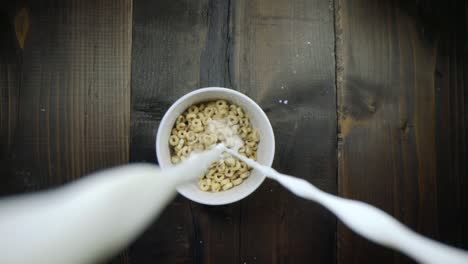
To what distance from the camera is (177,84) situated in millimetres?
564

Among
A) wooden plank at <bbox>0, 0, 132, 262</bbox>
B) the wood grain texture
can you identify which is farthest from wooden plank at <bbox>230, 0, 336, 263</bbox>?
wooden plank at <bbox>0, 0, 132, 262</bbox>

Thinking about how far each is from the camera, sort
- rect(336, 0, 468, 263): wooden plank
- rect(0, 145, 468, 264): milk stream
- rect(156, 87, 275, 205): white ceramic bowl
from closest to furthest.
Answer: rect(0, 145, 468, 264): milk stream, rect(156, 87, 275, 205): white ceramic bowl, rect(336, 0, 468, 263): wooden plank

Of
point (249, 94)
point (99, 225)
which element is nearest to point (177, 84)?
point (249, 94)

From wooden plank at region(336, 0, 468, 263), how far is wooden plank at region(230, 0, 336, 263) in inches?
0.9

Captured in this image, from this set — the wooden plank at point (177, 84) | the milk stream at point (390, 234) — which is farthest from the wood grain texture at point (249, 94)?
the milk stream at point (390, 234)

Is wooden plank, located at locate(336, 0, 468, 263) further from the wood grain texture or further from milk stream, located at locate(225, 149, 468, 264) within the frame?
milk stream, located at locate(225, 149, 468, 264)

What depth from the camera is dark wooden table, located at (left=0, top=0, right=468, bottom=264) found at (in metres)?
0.56

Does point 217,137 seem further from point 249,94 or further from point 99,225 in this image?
point 99,225

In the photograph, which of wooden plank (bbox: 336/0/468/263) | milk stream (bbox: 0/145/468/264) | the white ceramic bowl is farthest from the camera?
wooden plank (bbox: 336/0/468/263)

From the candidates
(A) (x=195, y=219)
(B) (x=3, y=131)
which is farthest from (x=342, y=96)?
(B) (x=3, y=131)

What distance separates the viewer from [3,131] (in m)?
0.56

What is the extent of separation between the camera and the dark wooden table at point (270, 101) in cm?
56

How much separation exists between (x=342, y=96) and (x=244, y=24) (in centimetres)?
19

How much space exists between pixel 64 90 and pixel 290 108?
34 cm
